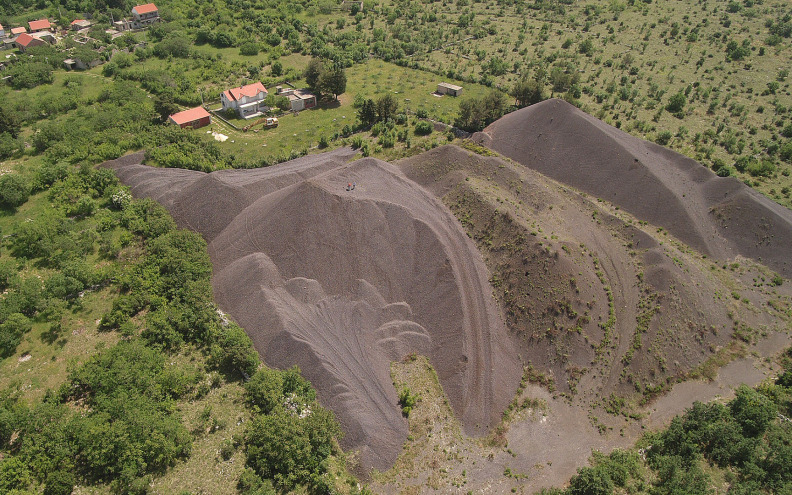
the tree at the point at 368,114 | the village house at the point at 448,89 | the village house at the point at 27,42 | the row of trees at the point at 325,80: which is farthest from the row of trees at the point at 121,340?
the village house at the point at 27,42

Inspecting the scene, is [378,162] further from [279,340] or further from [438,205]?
[279,340]

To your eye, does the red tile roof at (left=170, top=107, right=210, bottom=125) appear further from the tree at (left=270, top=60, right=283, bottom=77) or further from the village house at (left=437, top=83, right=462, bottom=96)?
the village house at (left=437, top=83, right=462, bottom=96)

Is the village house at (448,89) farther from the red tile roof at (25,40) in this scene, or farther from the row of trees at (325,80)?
the red tile roof at (25,40)

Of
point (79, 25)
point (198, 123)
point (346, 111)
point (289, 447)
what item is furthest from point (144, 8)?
point (289, 447)

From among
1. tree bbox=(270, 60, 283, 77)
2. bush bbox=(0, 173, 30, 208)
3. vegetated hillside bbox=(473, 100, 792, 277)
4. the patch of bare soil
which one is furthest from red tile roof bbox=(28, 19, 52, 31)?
vegetated hillside bbox=(473, 100, 792, 277)

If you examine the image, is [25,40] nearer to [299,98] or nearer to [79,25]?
[79,25]

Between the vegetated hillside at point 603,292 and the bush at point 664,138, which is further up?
the bush at point 664,138
